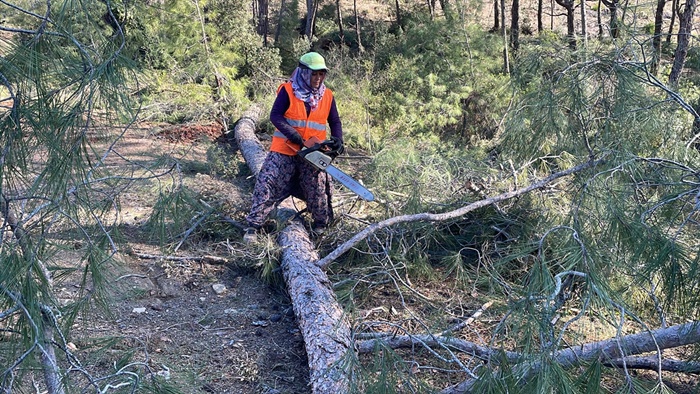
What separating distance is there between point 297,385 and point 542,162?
265 centimetres

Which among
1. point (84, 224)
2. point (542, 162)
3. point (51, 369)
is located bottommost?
point (542, 162)

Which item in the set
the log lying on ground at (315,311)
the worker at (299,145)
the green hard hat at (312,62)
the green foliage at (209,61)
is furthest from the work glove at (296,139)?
the green foliage at (209,61)

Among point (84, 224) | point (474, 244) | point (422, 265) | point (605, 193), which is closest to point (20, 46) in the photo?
point (84, 224)

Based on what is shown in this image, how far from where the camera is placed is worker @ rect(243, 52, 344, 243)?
4488 millimetres

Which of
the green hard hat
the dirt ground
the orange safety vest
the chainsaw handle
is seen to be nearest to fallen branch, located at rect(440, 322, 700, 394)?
the dirt ground

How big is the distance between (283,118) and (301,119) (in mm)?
145

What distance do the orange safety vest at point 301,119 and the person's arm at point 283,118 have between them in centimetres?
3

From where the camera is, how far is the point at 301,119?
4.58m

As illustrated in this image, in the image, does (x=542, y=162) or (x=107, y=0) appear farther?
(x=542, y=162)

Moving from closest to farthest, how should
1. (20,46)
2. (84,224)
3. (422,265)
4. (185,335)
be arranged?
(20,46), (84,224), (185,335), (422,265)

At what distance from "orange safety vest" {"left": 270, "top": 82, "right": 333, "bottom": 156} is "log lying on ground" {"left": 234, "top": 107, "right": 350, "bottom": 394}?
65cm

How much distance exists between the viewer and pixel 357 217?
5000 millimetres

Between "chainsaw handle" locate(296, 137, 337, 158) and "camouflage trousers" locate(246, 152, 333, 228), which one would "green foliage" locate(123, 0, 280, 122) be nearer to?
"camouflage trousers" locate(246, 152, 333, 228)

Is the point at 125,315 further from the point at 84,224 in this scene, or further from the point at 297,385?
the point at 84,224
